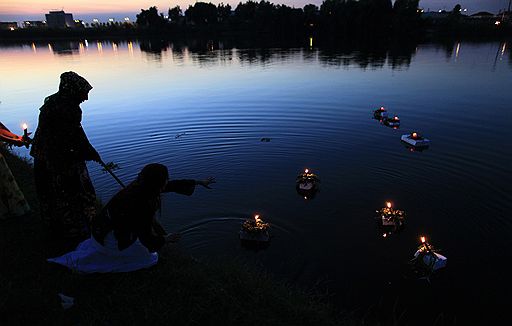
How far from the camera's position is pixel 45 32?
536ft

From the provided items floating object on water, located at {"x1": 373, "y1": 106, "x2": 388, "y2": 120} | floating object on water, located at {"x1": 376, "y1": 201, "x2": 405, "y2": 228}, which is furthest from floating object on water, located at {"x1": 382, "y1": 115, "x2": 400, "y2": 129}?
floating object on water, located at {"x1": 376, "y1": 201, "x2": 405, "y2": 228}

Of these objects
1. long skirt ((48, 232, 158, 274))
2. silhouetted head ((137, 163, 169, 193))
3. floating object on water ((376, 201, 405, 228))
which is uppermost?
silhouetted head ((137, 163, 169, 193))

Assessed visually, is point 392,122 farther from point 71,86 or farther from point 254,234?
point 71,86

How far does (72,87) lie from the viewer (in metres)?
5.98

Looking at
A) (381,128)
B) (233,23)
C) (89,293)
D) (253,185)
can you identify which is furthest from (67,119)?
(233,23)

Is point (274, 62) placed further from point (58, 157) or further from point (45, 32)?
point (45, 32)

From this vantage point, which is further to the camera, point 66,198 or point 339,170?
point 339,170

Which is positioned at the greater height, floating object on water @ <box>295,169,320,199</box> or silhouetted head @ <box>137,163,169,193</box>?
silhouetted head @ <box>137,163,169,193</box>

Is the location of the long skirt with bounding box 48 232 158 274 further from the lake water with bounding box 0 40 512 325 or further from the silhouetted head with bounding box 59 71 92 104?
the lake water with bounding box 0 40 512 325

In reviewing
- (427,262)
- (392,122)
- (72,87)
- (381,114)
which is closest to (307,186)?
A: (427,262)

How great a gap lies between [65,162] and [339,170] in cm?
1366

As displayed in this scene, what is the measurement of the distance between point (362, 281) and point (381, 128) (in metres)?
16.5

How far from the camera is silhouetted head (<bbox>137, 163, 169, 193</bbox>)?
5.25 metres

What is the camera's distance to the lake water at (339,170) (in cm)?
996
